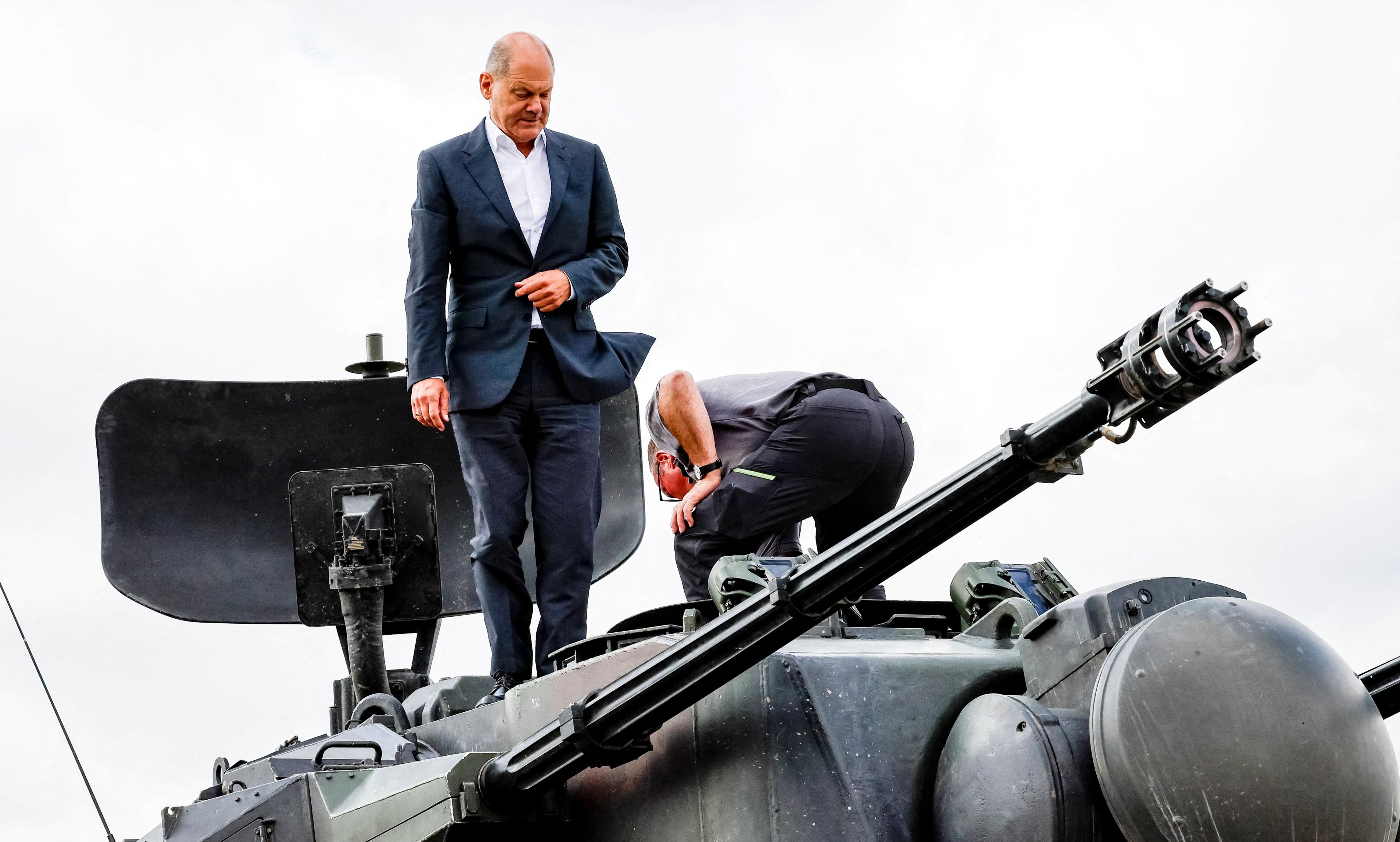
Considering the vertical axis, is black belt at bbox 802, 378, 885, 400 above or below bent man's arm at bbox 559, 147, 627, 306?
below

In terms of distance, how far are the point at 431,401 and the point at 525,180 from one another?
80cm

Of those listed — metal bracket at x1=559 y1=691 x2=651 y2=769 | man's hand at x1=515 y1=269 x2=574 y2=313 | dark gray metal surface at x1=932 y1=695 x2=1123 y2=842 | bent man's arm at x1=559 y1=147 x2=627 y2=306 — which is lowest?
dark gray metal surface at x1=932 y1=695 x2=1123 y2=842

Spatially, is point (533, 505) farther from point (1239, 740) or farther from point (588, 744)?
point (1239, 740)

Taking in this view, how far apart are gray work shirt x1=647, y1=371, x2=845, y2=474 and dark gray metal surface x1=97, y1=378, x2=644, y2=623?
1.48 meters

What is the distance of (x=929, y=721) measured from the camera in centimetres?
425

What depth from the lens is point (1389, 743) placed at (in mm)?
3869

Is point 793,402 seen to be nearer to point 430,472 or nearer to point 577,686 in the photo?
point 430,472

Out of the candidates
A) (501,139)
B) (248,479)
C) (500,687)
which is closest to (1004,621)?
(500,687)

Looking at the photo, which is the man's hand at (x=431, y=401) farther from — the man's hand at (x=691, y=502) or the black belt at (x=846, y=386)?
the black belt at (x=846, y=386)

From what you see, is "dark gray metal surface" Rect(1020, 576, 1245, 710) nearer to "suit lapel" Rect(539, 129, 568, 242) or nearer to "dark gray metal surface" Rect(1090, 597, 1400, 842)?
"dark gray metal surface" Rect(1090, 597, 1400, 842)

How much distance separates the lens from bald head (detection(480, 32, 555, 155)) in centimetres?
578

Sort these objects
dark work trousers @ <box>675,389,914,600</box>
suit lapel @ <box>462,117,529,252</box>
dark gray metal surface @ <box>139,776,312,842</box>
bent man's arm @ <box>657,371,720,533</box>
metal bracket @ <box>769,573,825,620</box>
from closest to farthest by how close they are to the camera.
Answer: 1. metal bracket @ <box>769,573,825,620</box>
2. dark gray metal surface @ <box>139,776,312,842</box>
3. suit lapel @ <box>462,117,529,252</box>
4. dark work trousers @ <box>675,389,914,600</box>
5. bent man's arm @ <box>657,371,720,533</box>

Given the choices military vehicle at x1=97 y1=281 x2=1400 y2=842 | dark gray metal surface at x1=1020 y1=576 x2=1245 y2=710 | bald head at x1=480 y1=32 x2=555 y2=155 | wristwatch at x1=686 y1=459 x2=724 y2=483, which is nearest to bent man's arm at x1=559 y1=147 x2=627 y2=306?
bald head at x1=480 y1=32 x2=555 y2=155

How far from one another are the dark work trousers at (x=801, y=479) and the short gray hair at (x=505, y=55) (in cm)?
163
